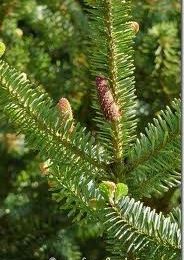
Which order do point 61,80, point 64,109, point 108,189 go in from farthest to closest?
point 61,80 < point 64,109 < point 108,189

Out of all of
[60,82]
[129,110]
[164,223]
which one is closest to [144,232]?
[164,223]

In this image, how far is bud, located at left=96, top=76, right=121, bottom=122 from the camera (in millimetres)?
682

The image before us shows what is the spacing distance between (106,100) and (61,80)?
2.36 ft

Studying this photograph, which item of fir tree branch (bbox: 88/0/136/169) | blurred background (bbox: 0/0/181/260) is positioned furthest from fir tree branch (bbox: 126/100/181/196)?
blurred background (bbox: 0/0/181/260)

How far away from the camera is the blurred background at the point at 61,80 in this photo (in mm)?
1271

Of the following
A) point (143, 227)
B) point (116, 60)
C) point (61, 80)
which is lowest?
point (61, 80)

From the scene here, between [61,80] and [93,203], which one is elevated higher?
[93,203]

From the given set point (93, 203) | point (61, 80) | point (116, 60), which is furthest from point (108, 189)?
point (61, 80)

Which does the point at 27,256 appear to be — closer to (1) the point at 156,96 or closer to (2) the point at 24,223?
(2) the point at 24,223

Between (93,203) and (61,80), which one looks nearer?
(93,203)

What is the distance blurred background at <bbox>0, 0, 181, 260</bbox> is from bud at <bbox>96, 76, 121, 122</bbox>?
58 centimetres

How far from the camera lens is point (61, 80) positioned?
1393mm

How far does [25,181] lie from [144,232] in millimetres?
818

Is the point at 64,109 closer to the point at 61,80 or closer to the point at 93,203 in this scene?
the point at 93,203
